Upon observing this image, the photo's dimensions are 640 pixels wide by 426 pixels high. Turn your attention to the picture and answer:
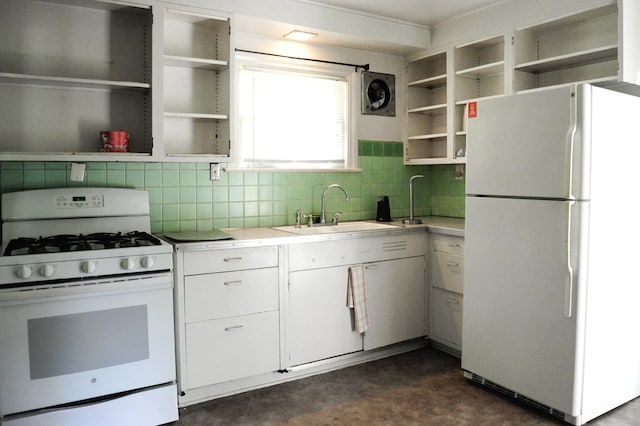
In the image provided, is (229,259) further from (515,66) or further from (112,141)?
(515,66)

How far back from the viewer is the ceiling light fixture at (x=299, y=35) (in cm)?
353

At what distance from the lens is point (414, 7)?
358 cm

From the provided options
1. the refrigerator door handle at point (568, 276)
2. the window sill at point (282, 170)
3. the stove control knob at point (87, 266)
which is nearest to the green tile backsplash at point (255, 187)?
the window sill at point (282, 170)

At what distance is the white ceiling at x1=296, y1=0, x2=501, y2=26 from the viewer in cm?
346

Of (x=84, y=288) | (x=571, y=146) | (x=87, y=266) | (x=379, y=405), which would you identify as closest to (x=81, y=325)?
(x=84, y=288)

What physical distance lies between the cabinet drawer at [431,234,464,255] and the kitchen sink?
315 mm

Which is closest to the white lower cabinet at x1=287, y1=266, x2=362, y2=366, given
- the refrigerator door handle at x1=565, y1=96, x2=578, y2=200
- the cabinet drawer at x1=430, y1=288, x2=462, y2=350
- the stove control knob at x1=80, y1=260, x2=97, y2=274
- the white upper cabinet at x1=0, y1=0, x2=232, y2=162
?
the cabinet drawer at x1=430, y1=288, x2=462, y2=350

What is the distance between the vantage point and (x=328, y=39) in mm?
3746

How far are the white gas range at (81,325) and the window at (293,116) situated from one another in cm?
123

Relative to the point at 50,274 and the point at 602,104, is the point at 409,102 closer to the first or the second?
the point at 602,104

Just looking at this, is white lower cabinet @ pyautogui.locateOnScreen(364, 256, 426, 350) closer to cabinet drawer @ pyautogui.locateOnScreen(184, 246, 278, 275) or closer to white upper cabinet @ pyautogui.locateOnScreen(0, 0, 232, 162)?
cabinet drawer @ pyautogui.locateOnScreen(184, 246, 278, 275)

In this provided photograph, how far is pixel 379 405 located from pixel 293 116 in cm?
212

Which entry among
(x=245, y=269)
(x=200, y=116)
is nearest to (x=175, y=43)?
(x=200, y=116)

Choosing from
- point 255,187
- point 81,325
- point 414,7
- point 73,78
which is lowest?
point 81,325
